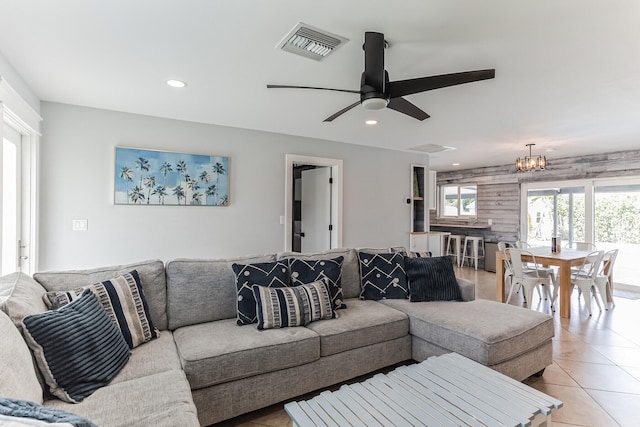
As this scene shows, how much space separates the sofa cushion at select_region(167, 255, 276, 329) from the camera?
230cm

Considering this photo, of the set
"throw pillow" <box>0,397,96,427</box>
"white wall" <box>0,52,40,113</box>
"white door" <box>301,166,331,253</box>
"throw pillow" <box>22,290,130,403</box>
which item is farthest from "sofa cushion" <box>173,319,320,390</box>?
"white door" <box>301,166,331,253</box>

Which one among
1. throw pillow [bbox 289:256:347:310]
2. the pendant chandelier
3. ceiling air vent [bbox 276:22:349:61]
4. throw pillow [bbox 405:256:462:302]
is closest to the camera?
ceiling air vent [bbox 276:22:349:61]

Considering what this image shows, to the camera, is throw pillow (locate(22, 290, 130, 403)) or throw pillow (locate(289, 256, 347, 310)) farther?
throw pillow (locate(289, 256, 347, 310))

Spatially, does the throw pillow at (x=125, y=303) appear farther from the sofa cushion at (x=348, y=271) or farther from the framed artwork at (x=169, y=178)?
the framed artwork at (x=169, y=178)

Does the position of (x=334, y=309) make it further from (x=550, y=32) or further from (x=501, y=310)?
(x=550, y=32)

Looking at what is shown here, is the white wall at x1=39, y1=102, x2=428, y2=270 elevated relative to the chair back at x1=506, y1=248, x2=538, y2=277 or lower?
elevated

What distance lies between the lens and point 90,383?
148cm

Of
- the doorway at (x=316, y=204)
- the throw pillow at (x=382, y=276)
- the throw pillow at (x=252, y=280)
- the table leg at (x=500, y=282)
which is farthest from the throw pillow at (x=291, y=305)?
the table leg at (x=500, y=282)

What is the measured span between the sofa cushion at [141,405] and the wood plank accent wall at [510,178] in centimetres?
712

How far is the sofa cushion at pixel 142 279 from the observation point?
201 cm

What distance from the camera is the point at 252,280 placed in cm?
243

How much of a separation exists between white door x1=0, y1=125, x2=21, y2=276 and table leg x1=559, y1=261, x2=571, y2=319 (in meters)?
5.80

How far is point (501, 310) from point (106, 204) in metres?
3.91

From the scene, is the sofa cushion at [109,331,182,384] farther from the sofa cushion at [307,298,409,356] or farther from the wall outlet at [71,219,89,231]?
the wall outlet at [71,219,89,231]
